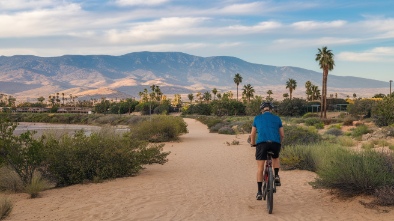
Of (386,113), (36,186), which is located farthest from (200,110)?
(36,186)

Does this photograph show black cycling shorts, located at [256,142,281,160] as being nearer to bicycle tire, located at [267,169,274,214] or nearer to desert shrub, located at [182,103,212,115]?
bicycle tire, located at [267,169,274,214]

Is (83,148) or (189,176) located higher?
(83,148)

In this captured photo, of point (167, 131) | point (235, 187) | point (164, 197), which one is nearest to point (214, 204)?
point (164, 197)

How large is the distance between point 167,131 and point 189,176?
62.2ft

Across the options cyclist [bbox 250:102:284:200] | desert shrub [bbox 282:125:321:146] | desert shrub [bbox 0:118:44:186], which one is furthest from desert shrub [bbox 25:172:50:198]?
desert shrub [bbox 282:125:321:146]

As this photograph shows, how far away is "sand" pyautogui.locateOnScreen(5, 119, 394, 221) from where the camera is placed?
31.2 feet

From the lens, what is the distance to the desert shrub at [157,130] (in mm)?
32812

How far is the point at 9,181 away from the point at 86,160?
2236mm

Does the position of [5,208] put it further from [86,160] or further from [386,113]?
[386,113]

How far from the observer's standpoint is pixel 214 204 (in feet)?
34.9

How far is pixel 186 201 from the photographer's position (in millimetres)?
11078

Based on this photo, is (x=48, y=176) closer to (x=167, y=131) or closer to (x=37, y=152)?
(x=37, y=152)

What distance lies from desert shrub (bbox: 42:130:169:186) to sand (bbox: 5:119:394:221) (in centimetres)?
50

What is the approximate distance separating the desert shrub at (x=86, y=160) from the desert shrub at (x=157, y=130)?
17201 millimetres
